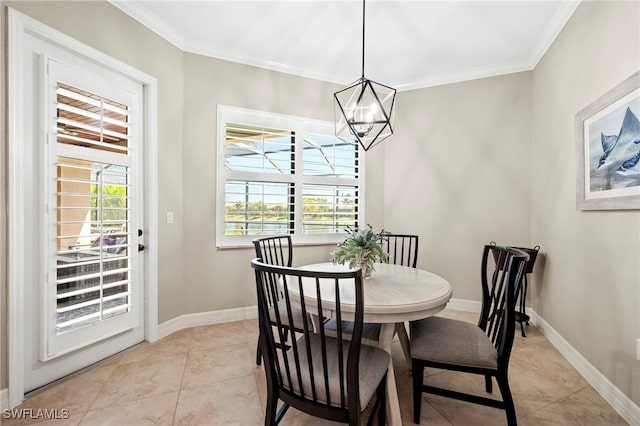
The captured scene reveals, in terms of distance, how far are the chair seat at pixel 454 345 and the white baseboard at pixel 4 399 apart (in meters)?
2.38

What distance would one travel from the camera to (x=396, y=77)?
390 centimetres

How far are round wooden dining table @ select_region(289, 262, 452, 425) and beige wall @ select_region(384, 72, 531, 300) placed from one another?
1831 mm

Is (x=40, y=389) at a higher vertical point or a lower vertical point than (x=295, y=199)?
lower

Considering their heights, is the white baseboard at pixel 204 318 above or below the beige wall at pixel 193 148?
below

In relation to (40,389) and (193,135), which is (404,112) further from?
(40,389)

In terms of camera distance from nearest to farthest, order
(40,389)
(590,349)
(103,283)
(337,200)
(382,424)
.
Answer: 1. (382,424)
2. (40,389)
3. (590,349)
4. (103,283)
5. (337,200)

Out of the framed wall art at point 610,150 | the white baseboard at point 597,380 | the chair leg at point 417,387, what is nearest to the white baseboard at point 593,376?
the white baseboard at point 597,380

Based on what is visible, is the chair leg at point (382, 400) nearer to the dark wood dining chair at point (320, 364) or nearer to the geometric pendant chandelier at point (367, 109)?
the dark wood dining chair at point (320, 364)

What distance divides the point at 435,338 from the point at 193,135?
284cm

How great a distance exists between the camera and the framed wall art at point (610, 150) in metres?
1.82

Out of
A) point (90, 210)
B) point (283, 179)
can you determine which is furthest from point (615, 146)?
point (90, 210)

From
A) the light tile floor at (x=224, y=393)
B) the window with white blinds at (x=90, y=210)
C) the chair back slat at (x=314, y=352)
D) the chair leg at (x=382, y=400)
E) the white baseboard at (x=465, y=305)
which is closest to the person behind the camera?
the chair back slat at (x=314, y=352)

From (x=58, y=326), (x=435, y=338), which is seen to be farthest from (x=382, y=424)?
(x=58, y=326)

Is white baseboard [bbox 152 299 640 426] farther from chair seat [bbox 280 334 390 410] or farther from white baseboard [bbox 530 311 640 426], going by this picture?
chair seat [bbox 280 334 390 410]
